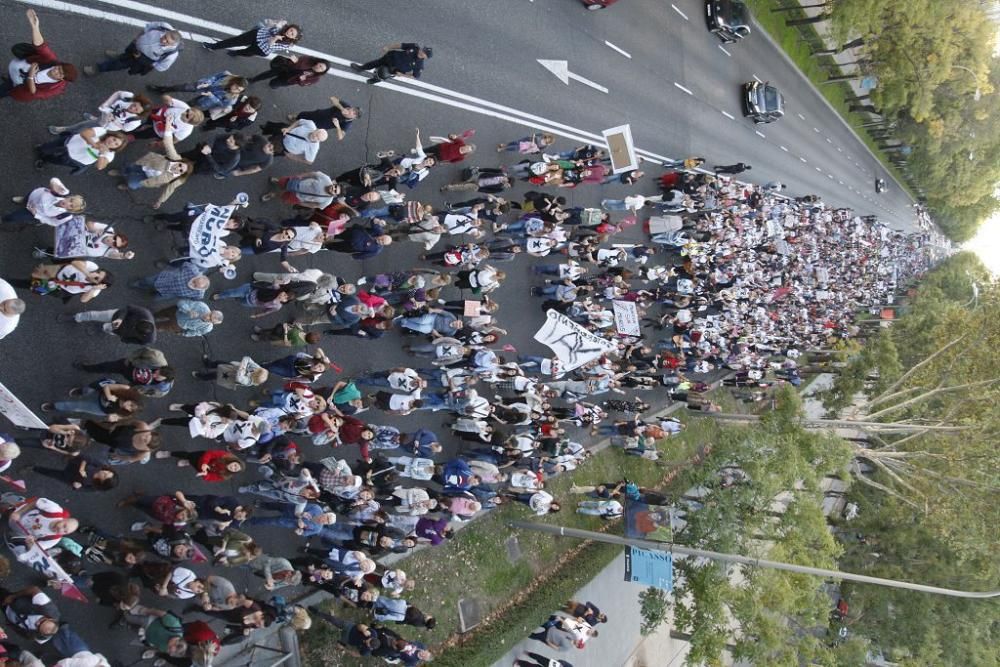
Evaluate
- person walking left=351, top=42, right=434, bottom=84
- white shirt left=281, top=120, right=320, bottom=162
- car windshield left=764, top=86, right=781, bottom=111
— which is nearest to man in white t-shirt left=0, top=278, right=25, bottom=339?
white shirt left=281, top=120, right=320, bottom=162

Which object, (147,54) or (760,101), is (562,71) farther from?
(760,101)

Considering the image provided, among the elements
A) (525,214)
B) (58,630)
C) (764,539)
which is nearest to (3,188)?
(58,630)

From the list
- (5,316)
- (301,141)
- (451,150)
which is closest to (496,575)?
(451,150)

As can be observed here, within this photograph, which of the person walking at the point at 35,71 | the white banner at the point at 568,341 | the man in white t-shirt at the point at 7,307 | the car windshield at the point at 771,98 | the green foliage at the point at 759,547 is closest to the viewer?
the man in white t-shirt at the point at 7,307

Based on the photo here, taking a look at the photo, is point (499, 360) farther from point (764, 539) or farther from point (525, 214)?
point (764, 539)

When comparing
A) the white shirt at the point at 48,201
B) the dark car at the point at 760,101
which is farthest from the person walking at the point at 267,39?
the dark car at the point at 760,101

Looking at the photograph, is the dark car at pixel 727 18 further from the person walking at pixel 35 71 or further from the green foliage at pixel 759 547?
the person walking at pixel 35 71

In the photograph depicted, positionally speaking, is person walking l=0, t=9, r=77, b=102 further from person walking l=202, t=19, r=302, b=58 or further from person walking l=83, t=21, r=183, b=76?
person walking l=202, t=19, r=302, b=58
